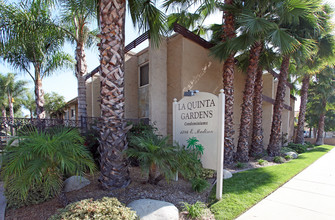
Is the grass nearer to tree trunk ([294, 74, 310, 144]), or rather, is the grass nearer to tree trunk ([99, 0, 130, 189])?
tree trunk ([99, 0, 130, 189])

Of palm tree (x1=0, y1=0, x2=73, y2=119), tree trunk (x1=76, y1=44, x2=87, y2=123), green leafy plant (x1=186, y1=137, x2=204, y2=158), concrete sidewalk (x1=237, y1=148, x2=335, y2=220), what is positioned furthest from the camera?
tree trunk (x1=76, y1=44, x2=87, y2=123)

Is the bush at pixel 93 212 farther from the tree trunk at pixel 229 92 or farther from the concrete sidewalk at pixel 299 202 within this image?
the tree trunk at pixel 229 92

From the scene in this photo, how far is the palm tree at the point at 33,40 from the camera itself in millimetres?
6055

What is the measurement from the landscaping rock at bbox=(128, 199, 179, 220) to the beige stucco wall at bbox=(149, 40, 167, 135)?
16.9 feet

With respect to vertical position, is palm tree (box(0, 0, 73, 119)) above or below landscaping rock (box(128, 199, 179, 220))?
above

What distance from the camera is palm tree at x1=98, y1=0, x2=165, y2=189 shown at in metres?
4.55

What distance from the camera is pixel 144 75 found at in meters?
11.3

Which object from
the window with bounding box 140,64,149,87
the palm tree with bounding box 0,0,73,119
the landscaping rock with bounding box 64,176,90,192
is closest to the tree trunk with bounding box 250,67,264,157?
the window with bounding box 140,64,149,87

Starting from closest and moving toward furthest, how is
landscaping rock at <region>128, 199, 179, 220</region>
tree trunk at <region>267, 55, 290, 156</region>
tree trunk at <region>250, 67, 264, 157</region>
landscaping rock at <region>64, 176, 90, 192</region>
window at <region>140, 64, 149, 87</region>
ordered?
landscaping rock at <region>128, 199, 179, 220</region>, landscaping rock at <region>64, 176, 90, 192</region>, tree trunk at <region>250, 67, 264, 157</region>, window at <region>140, 64, 149, 87</region>, tree trunk at <region>267, 55, 290, 156</region>

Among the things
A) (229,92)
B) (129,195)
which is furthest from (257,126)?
(129,195)

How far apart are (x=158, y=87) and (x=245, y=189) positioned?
584 cm

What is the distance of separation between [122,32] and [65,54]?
8.86 metres

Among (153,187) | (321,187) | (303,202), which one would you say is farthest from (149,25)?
(321,187)

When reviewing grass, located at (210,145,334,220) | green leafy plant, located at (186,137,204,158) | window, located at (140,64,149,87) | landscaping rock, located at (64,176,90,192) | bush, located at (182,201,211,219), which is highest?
window, located at (140,64,149,87)
